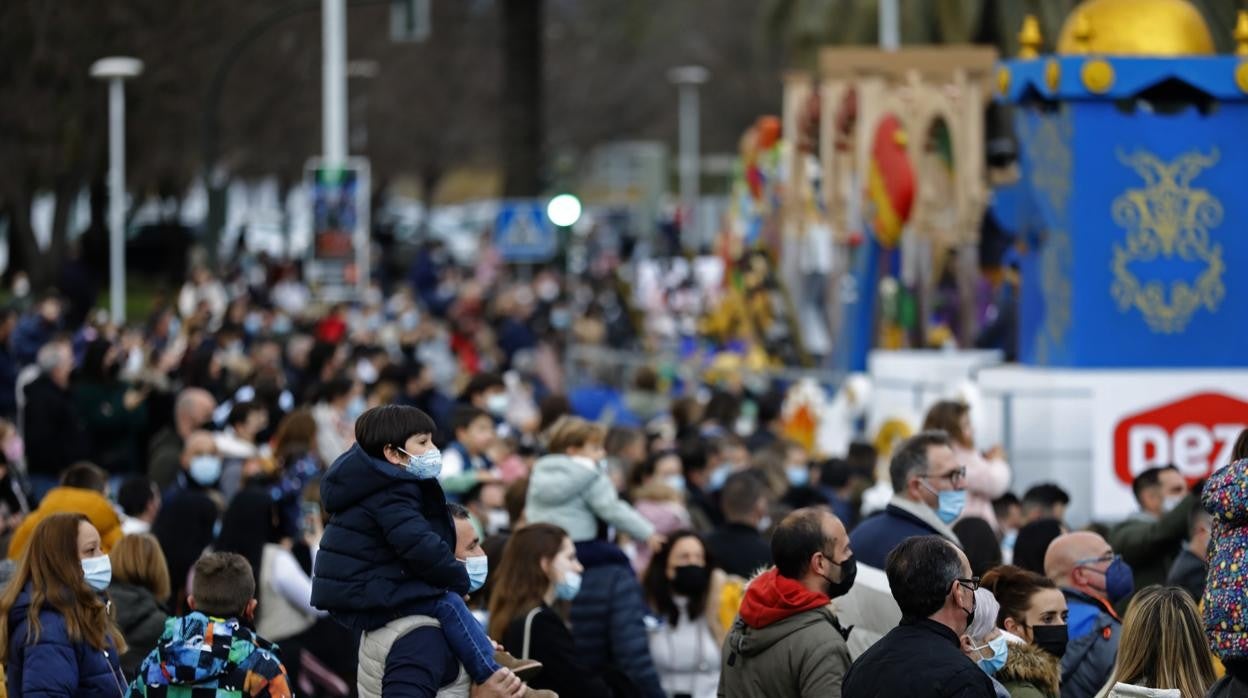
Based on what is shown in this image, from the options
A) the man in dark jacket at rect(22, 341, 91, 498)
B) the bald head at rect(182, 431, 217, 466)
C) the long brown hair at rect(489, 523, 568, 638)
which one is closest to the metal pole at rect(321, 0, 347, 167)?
the man in dark jacket at rect(22, 341, 91, 498)

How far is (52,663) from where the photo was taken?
7766 millimetres

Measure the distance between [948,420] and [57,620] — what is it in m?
5.12

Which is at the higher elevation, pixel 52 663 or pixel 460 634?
pixel 460 634

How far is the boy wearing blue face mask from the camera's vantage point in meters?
7.09

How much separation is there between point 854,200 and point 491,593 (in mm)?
15716

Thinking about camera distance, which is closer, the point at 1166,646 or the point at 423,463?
the point at 1166,646

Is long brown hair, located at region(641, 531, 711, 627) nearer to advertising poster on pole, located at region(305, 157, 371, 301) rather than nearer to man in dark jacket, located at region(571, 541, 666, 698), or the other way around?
man in dark jacket, located at region(571, 541, 666, 698)

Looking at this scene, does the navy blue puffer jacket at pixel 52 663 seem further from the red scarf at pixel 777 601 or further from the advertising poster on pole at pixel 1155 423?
the advertising poster on pole at pixel 1155 423

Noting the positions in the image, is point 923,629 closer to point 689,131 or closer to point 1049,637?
point 1049,637

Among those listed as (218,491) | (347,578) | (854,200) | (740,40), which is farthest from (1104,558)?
(740,40)

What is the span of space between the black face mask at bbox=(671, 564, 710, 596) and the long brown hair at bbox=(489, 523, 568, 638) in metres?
1.08

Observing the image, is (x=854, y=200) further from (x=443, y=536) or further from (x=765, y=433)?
(x=443, y=536)

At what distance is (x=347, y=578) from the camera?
A: 7.13 m

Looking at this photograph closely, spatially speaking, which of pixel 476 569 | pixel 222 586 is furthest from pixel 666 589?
pixel 222 586
